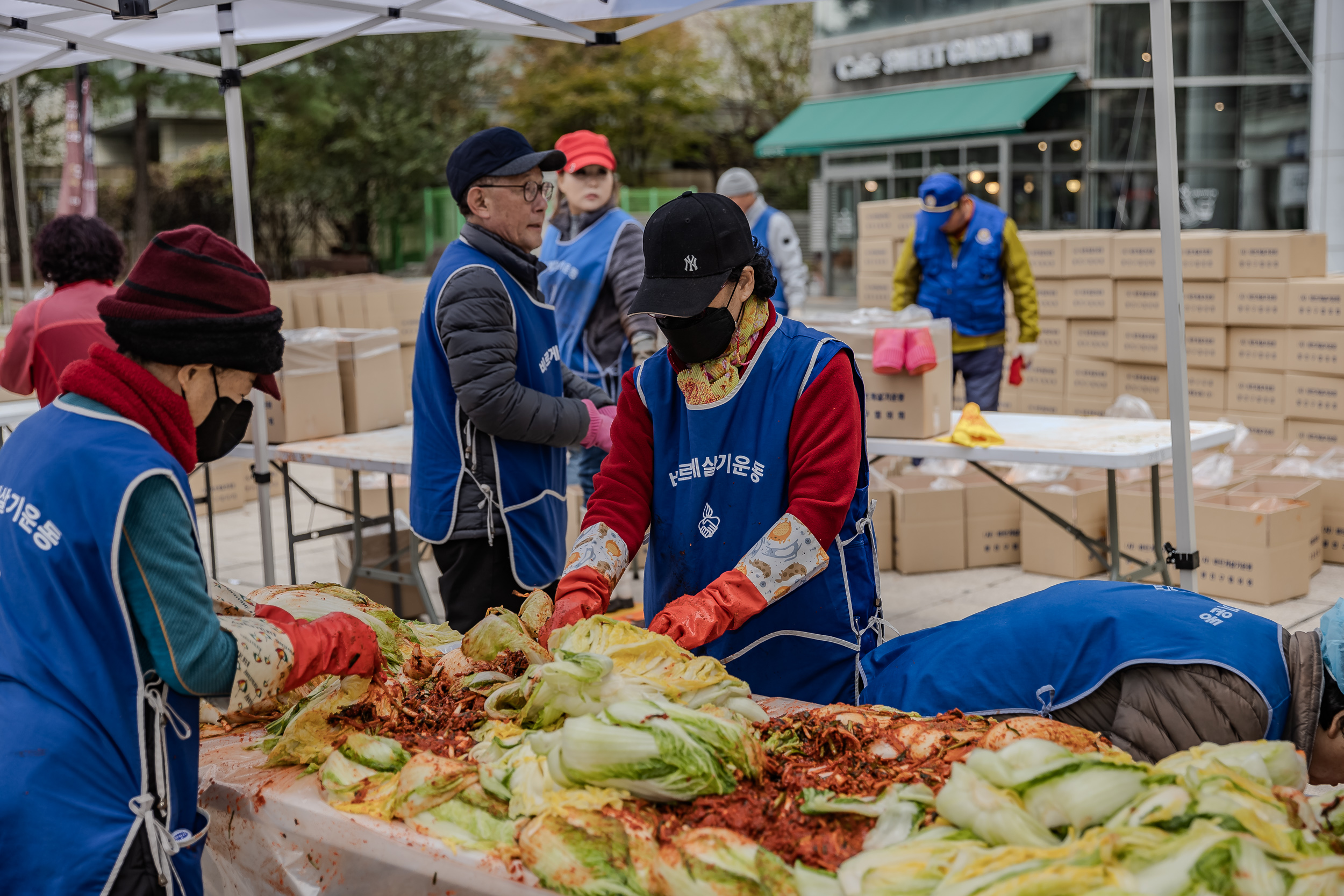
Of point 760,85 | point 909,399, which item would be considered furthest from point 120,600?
point 760,85

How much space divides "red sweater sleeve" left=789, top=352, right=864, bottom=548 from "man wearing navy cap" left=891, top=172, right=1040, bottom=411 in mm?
4824

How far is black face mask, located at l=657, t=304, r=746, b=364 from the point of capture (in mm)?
2414

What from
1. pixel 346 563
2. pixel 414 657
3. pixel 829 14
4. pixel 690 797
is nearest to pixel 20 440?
pixel 414 657

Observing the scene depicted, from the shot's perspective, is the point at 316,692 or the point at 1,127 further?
the point at 1,127

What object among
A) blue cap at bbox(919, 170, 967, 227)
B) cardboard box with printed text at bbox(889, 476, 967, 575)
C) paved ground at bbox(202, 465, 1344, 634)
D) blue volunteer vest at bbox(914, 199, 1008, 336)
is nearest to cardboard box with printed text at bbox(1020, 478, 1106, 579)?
paved ground at bbox(202, 465, 1344, 634)

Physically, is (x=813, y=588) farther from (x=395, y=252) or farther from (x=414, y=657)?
(x=395, y=252)

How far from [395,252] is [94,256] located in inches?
862

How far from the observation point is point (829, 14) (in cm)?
2062

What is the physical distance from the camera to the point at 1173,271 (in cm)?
334

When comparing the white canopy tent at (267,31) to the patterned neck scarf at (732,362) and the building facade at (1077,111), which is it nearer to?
the patterned neck scarf at (732,362)

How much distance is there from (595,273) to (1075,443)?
220 centimetres

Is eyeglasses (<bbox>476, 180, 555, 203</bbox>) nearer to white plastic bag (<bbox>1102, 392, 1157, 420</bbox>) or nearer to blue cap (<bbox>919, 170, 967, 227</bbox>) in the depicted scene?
blue cap (<bbox>919, 170, 967, 227</bbox>)

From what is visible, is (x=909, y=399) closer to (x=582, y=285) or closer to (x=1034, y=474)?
(x=582, y=285)

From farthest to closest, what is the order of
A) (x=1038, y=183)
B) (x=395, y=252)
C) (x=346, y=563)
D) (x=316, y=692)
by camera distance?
(x=395, y=252) → (x=1038, y=183) → (x=346, y=563) → (x=316, y=692)
